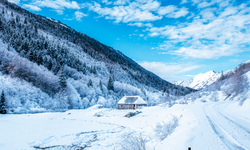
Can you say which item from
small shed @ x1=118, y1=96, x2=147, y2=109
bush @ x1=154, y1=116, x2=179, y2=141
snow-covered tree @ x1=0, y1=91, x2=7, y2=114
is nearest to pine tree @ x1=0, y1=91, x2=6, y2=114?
snow-covered tree @ x1=0, y1=91, x2=7, y2=114

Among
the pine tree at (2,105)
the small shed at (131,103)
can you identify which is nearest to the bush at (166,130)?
the pine tree at (2,105)

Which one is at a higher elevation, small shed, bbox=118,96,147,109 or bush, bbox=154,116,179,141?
bush, bbox=154,116,179,141

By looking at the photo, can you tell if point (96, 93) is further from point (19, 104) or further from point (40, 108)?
point (19, 104)

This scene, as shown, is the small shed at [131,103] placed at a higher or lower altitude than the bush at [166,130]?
lower

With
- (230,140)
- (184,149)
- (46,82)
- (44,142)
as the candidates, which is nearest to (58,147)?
(44,142)

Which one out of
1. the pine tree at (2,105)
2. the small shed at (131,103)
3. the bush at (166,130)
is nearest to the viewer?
the bush at (166,130)

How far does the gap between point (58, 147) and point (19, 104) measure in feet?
85.8

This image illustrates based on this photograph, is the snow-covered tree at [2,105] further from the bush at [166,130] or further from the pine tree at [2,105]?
the bush at [166,130]

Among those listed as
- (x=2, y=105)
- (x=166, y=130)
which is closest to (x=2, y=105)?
(x=2, y=105)

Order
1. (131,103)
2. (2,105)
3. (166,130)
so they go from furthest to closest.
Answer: (131,103) → (2,105) → (166,130)

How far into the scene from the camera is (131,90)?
79.0m

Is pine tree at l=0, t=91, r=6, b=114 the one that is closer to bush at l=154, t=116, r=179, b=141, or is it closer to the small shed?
the small shed

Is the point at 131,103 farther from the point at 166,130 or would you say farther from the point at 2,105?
the point at 166,130

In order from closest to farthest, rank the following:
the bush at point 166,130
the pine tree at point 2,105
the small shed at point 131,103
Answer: the bush at point 166,130, the pine tree at point 2,105, the small shed at point 131,103
